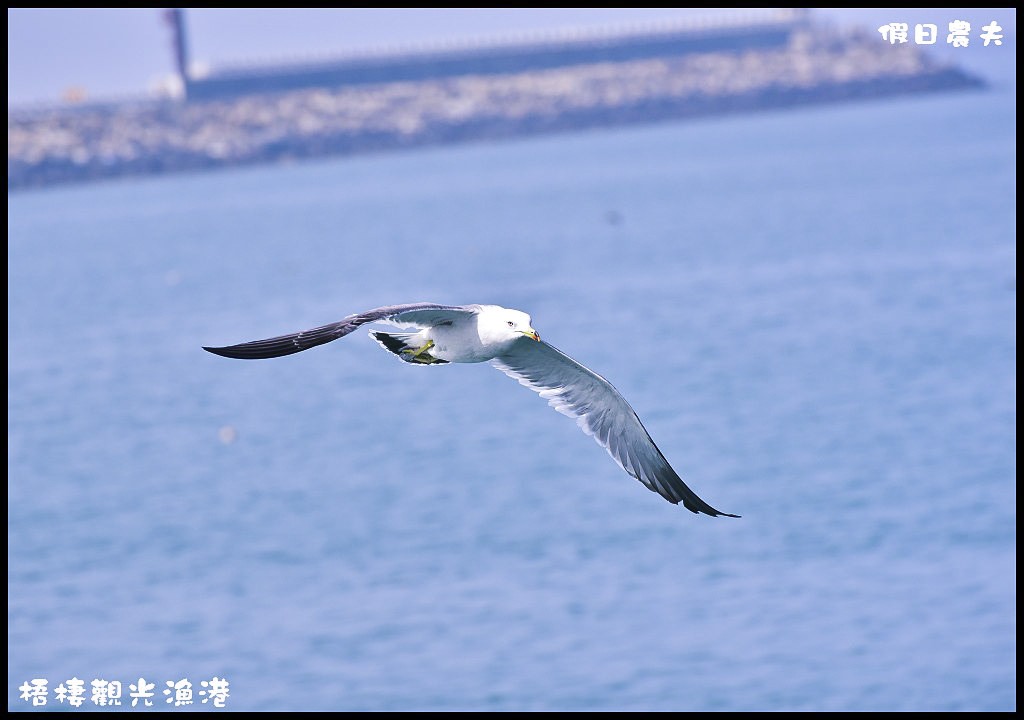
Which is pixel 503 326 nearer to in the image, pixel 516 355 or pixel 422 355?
pixel 422 355

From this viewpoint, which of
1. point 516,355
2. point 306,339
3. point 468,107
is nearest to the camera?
point 306,339

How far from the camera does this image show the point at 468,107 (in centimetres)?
18112

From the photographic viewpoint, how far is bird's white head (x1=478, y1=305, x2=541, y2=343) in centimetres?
1105

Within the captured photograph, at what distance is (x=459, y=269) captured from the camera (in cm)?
7244

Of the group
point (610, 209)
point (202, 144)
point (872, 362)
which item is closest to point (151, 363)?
point (872, 362)

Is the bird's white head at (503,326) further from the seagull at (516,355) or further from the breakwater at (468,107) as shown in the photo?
the breakwater at (468,107)

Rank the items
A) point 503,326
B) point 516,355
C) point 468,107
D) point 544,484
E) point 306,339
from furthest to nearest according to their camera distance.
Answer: point 468,107, point 544,484, point 516,355, point 503,326, point 306,339

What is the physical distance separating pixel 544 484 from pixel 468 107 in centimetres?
14874

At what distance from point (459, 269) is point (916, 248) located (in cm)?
2130

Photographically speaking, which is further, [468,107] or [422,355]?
[468,107]

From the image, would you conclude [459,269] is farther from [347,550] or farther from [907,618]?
[907,618]

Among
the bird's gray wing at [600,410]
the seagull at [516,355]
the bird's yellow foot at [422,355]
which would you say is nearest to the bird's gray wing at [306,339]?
the seagull at [516,355]

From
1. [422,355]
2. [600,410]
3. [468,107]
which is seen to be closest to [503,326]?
[422,355]

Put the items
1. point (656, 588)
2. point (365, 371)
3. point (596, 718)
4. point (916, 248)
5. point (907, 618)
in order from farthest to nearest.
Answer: point (916, 248), point (365, 371), point (656, 588), point (907, 618), point (596, 718)
